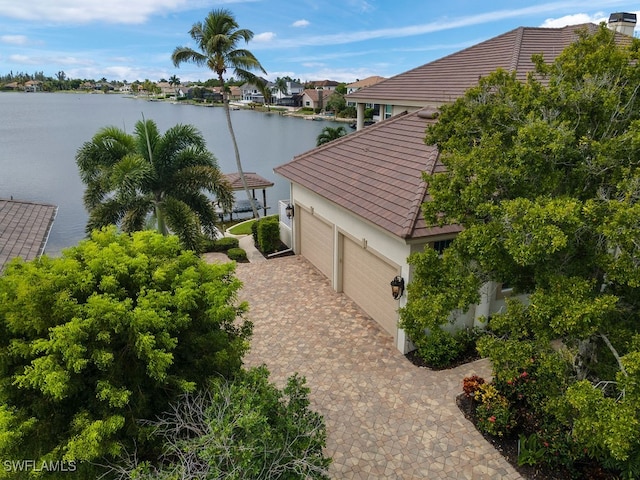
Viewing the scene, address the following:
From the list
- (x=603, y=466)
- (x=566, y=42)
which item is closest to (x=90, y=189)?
(x=603, y=466)

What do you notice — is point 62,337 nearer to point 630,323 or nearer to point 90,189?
point 630,323

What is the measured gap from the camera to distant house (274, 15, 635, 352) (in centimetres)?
1134

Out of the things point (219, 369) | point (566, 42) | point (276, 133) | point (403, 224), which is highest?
point (566, 42)

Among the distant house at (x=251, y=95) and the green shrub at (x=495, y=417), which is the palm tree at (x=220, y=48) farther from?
the distant house at (x=251, y=95)

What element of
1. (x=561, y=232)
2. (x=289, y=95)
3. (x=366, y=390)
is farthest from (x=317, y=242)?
(x=289, y=95)

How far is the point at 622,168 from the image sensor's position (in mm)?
5727

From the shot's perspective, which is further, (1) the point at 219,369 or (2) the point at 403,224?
(2) the point at 403,224

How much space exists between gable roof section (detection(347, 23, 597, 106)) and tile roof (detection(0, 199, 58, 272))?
14.7 meters

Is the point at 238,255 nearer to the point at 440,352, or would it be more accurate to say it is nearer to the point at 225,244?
the point at 225,244

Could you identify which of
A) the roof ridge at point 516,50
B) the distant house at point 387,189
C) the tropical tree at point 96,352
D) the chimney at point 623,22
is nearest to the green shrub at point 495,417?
the distant house at point 387,189

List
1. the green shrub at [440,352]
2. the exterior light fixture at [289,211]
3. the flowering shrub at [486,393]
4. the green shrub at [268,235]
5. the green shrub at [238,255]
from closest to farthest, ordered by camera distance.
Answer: the flowering shrub at [486,393] < the green shrub at [440,352] < the exterior light fixture at [289,211] < the green shrub at [238,255] < the green shrub at [268,235]

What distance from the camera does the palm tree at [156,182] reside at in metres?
14.5

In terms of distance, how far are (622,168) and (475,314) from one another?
654 cm

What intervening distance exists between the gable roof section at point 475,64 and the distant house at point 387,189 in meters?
0.06
